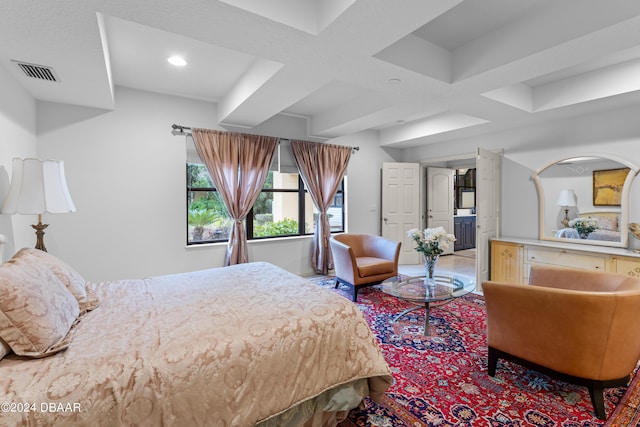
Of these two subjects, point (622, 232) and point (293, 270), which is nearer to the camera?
point (622, 232)

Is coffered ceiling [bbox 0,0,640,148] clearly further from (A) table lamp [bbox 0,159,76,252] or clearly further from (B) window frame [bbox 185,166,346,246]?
(B) window frame [bbox 185,166,346,246]

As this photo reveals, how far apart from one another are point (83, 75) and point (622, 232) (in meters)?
5.82

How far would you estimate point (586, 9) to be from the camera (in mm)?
1936

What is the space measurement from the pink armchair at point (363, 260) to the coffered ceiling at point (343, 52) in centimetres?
173

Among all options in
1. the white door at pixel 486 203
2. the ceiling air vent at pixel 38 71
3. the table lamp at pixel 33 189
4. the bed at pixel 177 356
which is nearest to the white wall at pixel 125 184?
the ceiling air vent at pixel 38 71

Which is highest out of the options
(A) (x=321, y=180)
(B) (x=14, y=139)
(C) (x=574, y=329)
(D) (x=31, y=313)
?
(B) (x=14, y=139)

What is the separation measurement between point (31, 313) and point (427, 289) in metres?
2.88

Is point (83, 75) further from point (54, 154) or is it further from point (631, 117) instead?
point (631, 117)

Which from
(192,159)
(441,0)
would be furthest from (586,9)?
(192,159)

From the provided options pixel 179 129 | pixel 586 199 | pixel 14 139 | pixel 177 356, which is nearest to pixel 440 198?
pixel 586 199

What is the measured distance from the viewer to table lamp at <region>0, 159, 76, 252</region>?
213 cm

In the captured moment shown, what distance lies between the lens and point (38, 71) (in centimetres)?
243

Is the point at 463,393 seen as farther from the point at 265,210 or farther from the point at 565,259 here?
the point at 265,210

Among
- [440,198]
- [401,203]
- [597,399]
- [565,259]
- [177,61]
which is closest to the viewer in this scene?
[597,399]
